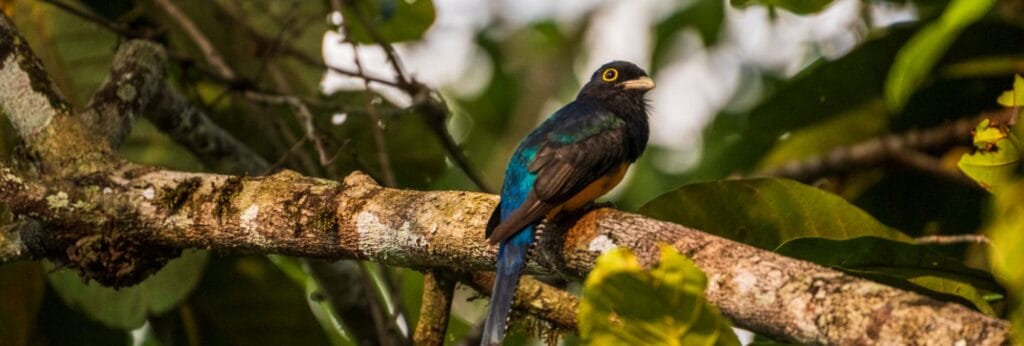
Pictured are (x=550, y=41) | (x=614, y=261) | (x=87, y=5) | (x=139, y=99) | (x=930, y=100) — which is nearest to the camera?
(x=614, y=261)

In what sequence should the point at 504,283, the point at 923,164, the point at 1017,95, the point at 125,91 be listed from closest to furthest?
the point at 1017,95, the point at 504,283, the point at 125,91, the point at 923,164

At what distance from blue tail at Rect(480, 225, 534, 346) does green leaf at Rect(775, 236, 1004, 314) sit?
57 cm

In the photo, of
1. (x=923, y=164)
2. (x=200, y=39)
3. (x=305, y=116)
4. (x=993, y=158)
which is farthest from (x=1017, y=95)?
(x=200, y=39)

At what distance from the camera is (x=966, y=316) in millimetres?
2047

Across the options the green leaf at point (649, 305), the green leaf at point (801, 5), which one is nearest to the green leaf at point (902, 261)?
the green leaf at point (801, 5)

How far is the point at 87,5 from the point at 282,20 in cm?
75

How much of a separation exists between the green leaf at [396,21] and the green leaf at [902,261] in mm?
2364

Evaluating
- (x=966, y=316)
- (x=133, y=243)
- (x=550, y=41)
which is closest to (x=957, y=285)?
(x=966, y=316)

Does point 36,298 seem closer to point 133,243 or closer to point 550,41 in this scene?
point 133,243

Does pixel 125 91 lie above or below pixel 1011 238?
below

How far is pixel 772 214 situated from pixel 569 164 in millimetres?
539

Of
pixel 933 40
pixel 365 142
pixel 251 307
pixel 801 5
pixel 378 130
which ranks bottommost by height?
pixel 251 307

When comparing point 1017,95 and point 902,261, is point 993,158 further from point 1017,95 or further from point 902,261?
point 902,261

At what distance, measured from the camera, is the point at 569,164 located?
12.0 ft
